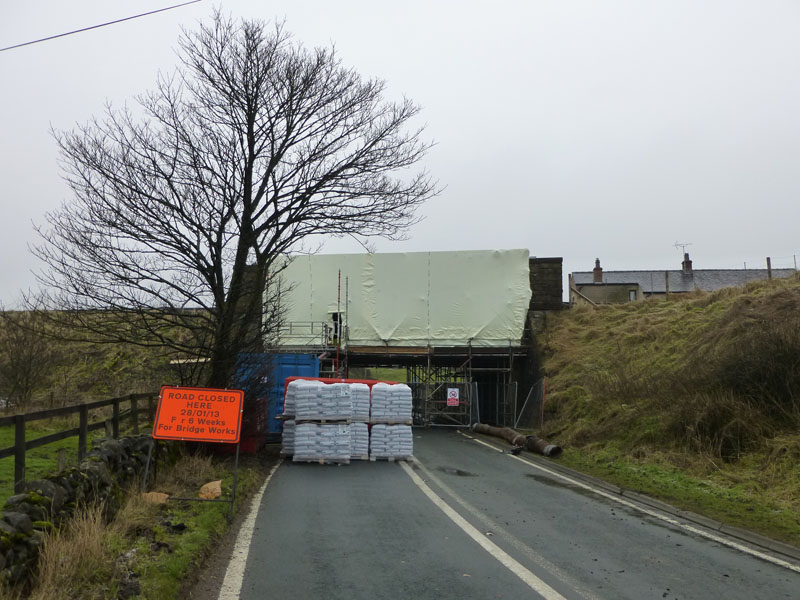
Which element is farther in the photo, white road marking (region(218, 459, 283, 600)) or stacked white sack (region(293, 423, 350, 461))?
stacked white sack (region(293, 423, 350, 461))

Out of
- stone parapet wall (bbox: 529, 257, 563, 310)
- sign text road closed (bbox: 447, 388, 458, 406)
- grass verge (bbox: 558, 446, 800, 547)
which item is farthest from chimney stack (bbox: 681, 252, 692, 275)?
grass verge (bbox: 558, 446, 800, 547)

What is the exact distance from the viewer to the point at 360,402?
1514 centimetres

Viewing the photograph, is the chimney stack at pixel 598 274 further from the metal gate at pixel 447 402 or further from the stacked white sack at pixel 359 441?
the stacked white sack at pixel 359 441

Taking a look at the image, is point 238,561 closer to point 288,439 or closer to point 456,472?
point 456,472

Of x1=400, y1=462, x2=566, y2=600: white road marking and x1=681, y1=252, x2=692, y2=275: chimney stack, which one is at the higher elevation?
x1=681, y1=252, x2=692, y2=275: chimney stack

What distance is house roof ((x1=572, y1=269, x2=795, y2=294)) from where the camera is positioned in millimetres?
53281

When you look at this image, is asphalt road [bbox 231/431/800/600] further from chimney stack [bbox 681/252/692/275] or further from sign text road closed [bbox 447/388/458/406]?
chimney stack [bbox 681/252/692/275]

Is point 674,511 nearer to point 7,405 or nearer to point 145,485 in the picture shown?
point 145,485

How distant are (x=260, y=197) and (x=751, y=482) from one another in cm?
1115

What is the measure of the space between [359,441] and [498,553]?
8.54 m

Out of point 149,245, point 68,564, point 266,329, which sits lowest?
point 68,564

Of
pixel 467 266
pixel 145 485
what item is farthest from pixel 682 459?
pixel 467 266

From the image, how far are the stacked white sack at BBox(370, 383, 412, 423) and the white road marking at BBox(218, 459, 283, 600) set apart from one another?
5.98m

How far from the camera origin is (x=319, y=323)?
30156 millimetres
